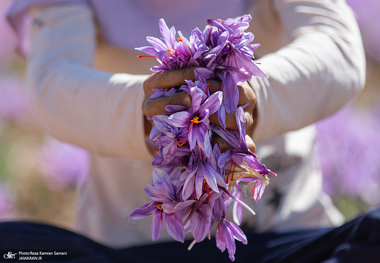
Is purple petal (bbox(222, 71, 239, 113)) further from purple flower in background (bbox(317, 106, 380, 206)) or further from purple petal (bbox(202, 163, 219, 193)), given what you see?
purple flower in background (bbox(317, 106, 380, 206))

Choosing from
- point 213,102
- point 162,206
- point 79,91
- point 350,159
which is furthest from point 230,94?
point 350,159

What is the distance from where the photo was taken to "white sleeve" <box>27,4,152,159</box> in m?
0.68

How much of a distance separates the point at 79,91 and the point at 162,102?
20cm

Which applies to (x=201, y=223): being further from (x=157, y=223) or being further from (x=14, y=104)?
(x=14, y=104)

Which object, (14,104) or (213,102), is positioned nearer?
(213,102)

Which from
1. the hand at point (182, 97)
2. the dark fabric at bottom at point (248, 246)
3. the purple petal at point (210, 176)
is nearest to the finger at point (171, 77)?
the hand at point (182, 97)

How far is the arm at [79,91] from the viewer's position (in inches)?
26.7

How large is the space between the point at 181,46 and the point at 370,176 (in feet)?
3.33

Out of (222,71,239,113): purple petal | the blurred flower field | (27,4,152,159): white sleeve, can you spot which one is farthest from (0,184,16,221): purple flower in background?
(222,71,239,113): purple petal

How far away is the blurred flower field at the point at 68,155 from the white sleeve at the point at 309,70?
0.65 m

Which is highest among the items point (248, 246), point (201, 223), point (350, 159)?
point (201, 223)

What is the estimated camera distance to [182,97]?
54cm

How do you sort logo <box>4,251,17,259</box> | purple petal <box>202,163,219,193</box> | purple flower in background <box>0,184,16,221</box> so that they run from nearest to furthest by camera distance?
1. purple petal <box>202,163,219,193</box>
2. logo <box>4,251,17,259</box>
3. purple flower in background <box>0,184,16,221</box>

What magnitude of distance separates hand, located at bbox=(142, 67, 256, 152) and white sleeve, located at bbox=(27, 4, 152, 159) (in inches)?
2.3
